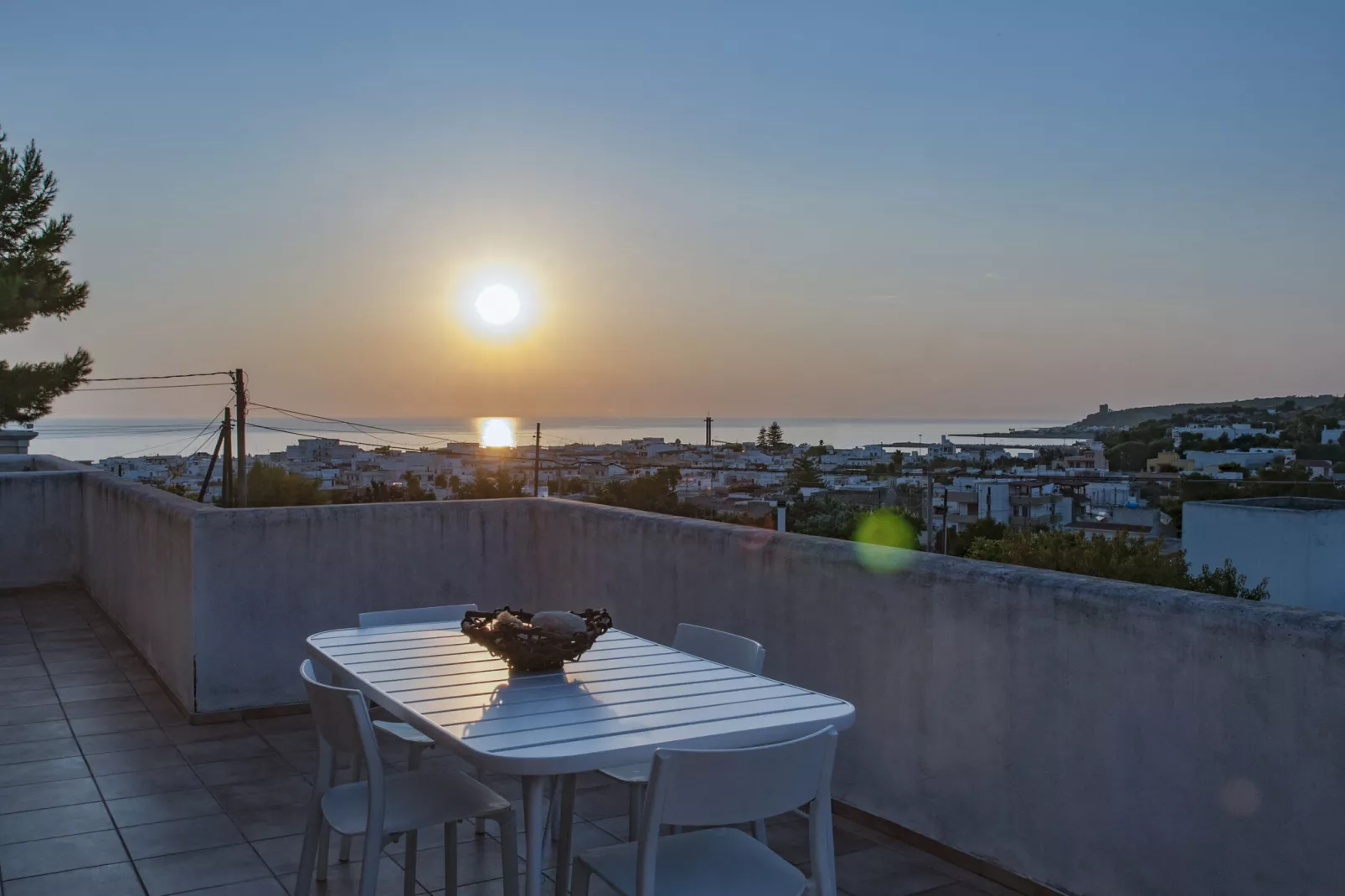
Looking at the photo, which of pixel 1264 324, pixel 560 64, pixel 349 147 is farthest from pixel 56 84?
pixel 1264 324

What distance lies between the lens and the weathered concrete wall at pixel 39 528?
29.1 feet

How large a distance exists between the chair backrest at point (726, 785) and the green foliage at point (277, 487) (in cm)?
1324

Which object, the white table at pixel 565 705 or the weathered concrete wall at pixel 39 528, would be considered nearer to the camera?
the white table at pixel 565 705

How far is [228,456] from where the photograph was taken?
15.5 m

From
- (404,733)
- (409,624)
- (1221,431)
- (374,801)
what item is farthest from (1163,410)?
(374,801)

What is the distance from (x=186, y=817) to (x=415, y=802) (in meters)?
1.63

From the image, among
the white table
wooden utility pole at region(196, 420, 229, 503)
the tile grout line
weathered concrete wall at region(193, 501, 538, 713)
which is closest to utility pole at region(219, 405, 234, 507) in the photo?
wooden utility pole at region(196, 420, 229, 503)

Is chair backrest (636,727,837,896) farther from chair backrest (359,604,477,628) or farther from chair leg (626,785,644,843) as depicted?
chair backrest (359,604,477,628)

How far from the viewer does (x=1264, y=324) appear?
63.7 ft

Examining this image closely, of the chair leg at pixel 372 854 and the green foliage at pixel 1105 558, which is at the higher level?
the chair leg at pixel 372 854

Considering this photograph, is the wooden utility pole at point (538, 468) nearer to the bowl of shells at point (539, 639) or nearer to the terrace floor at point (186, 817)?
the terrace floor at point (186, 817)

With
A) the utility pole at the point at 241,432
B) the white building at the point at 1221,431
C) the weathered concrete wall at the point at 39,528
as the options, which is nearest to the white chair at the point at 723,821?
the weathered concrete wall at the point at 39,528

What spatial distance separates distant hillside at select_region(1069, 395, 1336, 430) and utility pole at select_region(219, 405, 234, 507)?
1340 cm

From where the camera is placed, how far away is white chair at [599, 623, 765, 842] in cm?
302
